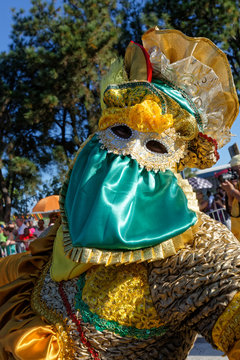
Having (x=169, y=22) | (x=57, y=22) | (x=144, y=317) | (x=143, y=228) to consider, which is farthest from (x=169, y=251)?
(x=57, y=22)

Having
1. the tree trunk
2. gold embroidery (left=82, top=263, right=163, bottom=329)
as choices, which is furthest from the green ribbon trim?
the tree trunk

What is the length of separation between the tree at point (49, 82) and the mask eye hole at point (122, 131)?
525 inches

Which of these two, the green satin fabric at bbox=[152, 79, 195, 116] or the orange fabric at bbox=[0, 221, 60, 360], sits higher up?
the green satin fabric at bbox=[152, 79, 195, 116]

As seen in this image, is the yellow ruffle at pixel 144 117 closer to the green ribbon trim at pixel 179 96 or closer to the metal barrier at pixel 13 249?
the green ribbon trim at pixel 179 96

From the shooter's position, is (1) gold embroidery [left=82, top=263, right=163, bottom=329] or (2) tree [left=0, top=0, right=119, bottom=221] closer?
(1) gold embroidery [left=82, top=263, right=163, bottom=329]

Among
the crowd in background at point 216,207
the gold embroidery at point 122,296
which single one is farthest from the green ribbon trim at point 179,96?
the crowd in background at point 216,207

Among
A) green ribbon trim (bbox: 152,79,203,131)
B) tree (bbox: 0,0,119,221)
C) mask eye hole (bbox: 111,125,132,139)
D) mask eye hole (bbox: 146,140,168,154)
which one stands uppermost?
tree (bbox: 0,0,119,221)

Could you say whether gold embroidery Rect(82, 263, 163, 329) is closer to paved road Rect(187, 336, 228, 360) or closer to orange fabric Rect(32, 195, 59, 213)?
paved road Rect(187, 336, 228, 360)

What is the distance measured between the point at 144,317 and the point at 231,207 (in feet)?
10.9

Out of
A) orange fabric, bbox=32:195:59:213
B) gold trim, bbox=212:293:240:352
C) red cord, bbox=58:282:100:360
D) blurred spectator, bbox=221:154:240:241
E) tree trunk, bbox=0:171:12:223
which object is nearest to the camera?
gold trim, bbox=212:293:240:352

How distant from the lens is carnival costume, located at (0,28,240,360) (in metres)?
1.29

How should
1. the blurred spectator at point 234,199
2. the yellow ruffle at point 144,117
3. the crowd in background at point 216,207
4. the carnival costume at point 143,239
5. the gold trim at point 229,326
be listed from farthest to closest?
the crowd in background at point 216,207 < the blurred spectator at point 234,199 < the yellow ruffle at point 144,117 < the carnival costume at point 143,239 < the gold trim at point 229,326

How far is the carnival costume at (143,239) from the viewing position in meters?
1.29

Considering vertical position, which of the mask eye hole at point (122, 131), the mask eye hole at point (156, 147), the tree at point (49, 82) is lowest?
the mask eye hole at point (156, 147)
